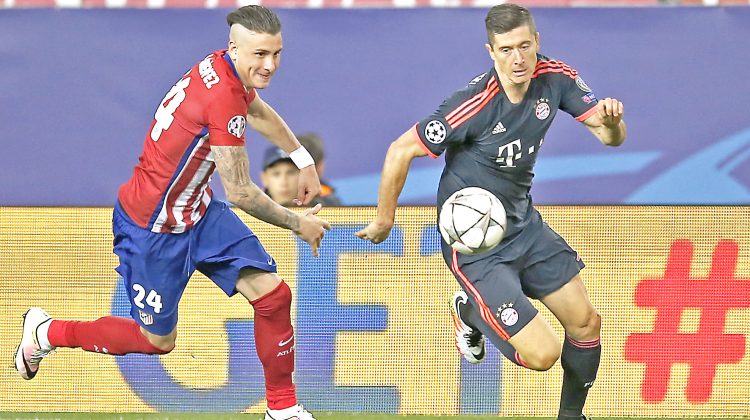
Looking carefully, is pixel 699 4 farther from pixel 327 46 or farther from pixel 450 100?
pixel 450 100

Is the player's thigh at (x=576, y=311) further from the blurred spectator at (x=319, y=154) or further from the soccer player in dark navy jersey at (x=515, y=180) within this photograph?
the blurred spectator at (x=319, y=154)

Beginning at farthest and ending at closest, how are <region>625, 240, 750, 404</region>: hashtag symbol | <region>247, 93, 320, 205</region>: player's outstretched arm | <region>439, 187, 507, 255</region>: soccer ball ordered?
<region>625, 240, 750, 404</region>: hashtag symbol
<region>247, 93, 320, 205</region>: player's outstretched arm
<region>439, 187, 507, 255</region>: soccer ball

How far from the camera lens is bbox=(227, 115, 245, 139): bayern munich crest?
18.6 ft

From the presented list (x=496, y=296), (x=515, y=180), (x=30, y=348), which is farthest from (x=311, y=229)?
(x=30, y=348)

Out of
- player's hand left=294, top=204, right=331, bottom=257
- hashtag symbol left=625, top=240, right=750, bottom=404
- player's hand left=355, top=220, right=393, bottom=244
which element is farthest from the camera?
hashtag symbol left=625, top=240, right=750, bottom=404

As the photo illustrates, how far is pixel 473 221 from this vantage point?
19.5 feet

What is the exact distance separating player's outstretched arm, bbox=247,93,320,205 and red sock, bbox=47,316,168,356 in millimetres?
1010

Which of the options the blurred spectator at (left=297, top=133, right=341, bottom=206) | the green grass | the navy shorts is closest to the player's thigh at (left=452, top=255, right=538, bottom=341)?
the navy shorts

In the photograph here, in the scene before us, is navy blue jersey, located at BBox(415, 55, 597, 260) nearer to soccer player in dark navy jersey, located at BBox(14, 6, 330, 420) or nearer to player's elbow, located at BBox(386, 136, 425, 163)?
player's elbow, located at BBox(386, 136, 425, 163)

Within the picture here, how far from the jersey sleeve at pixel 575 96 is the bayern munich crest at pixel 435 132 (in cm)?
61

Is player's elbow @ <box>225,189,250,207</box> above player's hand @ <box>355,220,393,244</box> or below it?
above

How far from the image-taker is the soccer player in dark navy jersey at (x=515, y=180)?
5973 millimetres

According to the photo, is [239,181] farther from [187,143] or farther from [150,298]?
[150,298]

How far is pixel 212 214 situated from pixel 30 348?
1.25 metres
